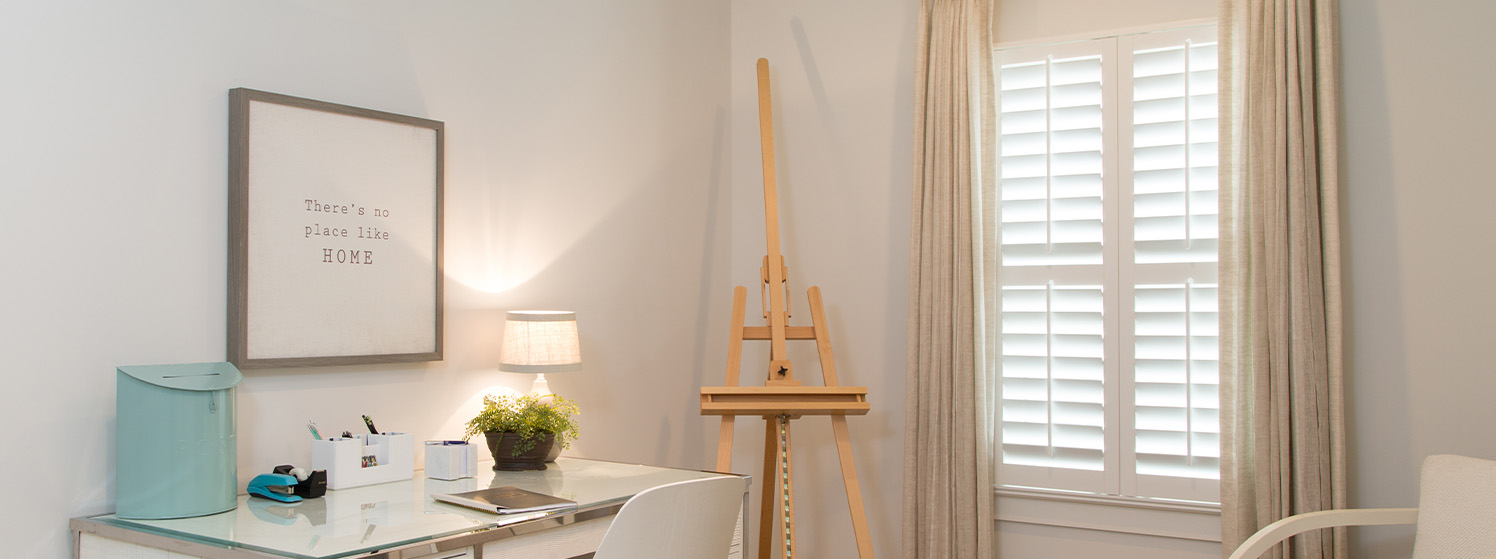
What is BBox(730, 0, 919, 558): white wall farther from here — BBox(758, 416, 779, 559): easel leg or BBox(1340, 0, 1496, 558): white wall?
BBox(1340, 0, 1496, 558): white wall

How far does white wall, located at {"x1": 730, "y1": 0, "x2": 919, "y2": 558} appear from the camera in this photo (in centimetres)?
336

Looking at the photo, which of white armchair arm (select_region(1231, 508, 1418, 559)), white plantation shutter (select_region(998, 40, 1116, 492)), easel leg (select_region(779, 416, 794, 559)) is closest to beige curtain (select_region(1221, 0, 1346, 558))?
white armchair arm (select_region(1231, 508, 1418, 559))

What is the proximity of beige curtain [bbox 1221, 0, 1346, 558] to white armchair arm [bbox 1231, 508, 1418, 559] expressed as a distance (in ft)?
0.82

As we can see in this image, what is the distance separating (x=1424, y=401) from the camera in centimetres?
259

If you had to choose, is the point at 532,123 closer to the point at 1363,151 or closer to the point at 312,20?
the point at 312,20

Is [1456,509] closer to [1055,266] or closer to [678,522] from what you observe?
[1055,266]

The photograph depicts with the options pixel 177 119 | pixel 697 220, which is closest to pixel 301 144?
pixel 177 119

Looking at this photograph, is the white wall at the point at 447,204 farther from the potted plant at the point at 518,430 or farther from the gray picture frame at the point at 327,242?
the potted plant at the point at 518,430

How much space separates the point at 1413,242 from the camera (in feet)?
8.57

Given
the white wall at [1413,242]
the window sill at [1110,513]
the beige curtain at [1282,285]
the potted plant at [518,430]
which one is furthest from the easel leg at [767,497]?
the white wall at [1413,242]

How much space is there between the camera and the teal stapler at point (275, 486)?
195 centimetres

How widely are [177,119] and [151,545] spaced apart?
0.84m

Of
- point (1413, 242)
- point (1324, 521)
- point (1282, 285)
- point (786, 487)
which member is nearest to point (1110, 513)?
point (1324, 521)

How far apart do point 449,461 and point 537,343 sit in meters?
0.41
